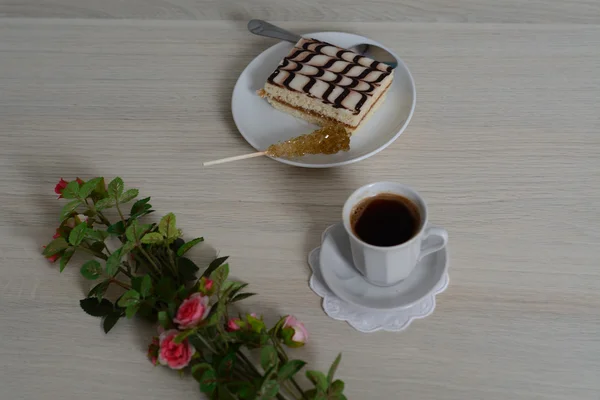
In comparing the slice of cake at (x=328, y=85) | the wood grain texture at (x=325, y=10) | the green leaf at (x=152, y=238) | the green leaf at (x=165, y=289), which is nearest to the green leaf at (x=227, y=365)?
the green leaf at (x=165, y=289)

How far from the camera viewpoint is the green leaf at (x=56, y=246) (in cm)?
94

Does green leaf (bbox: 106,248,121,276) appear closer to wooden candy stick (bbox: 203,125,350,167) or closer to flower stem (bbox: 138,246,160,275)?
flower stem (bbox: 138,246,160,275)

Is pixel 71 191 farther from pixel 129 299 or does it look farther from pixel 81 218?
pixel 129 299

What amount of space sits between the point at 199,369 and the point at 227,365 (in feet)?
0.12

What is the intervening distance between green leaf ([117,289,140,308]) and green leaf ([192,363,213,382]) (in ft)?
0.48

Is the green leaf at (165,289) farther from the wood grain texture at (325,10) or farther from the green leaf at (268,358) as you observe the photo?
the wood grain texture at (325,10)

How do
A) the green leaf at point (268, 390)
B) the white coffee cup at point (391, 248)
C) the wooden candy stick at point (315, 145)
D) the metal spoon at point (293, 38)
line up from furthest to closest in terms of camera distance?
the metal spoon at point (293, 38), the wooden candy stick at point (315, 145), the white coffee cup at point (391, 248), the green leaf at point (268, 390)

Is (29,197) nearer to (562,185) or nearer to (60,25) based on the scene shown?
(60,25)

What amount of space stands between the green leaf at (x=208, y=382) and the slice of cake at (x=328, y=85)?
550 mm

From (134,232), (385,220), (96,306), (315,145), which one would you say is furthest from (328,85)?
(96,306)

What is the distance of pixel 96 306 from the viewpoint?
3.05 ft

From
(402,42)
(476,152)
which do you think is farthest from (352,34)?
(476,152)

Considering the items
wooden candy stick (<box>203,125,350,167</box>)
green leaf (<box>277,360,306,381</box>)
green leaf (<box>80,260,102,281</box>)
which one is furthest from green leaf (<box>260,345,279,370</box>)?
wooden candy stick (<box>203,125,350,167</box>)

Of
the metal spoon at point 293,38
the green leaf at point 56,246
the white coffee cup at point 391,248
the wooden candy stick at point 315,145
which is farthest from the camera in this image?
the metal spoon at point 293,38
